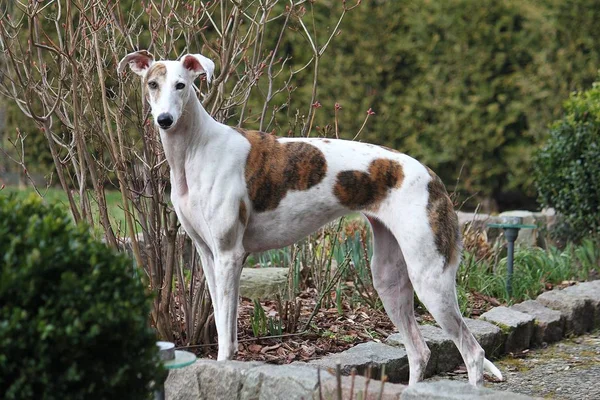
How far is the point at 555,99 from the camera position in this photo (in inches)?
384

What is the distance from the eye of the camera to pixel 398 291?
4543 millimetres

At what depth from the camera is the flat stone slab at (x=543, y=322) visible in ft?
19.3

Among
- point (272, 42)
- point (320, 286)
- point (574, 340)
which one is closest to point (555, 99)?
point (272, 42)

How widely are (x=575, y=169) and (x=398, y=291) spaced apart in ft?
12.6

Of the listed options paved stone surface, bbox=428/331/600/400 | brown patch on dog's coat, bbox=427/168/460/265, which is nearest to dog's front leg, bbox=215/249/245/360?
brown patch on dog's coat, bbox=427/168/460/265

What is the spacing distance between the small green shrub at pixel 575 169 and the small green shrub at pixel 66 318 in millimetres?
5747

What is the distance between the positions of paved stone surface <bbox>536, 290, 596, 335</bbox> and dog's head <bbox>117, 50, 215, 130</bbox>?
3.42 m

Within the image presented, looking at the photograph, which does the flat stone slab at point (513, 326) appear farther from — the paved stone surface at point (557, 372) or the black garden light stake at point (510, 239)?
the black garden light stake at point (510, 239)

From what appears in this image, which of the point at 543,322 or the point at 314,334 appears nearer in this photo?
the point at 314,334

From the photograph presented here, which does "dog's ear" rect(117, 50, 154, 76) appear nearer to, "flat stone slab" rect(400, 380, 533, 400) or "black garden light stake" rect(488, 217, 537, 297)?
"flat stone slab" rect(400, 380, 533, 400)

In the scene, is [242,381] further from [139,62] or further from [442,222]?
[139,62]

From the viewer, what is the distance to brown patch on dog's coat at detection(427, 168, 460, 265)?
4.15 metres

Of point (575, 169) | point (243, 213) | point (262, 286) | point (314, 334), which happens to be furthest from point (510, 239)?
point (243, 213)

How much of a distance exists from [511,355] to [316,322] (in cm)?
129
